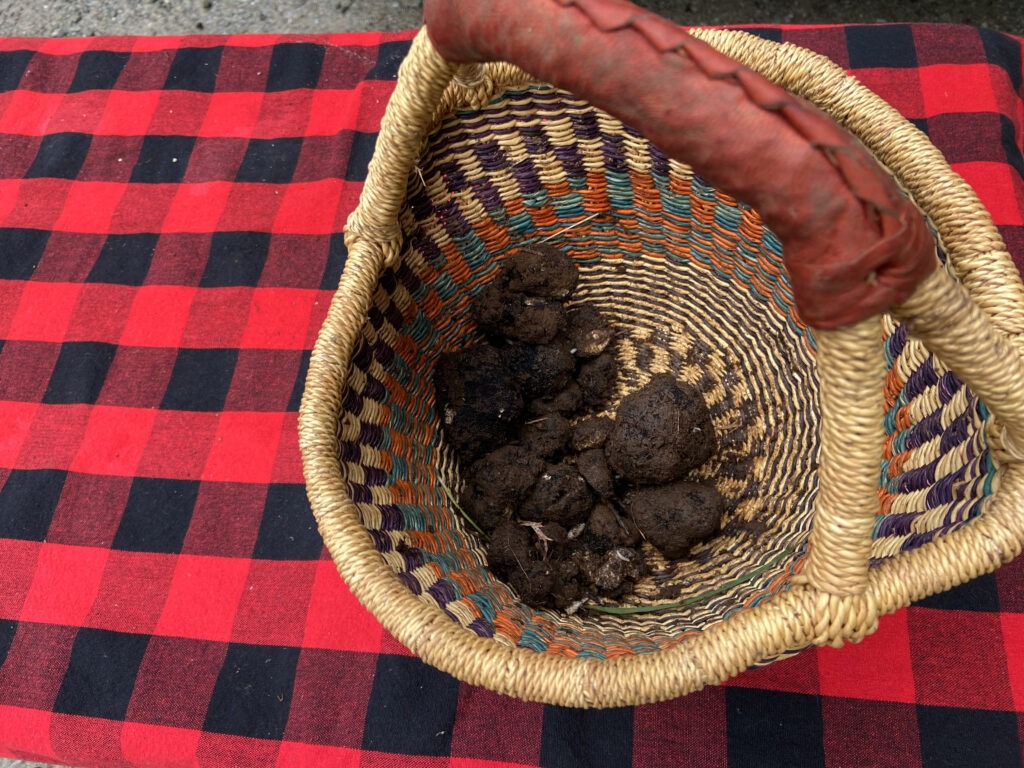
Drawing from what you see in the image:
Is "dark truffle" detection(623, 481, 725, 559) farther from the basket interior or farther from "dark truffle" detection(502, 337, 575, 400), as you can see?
"dark truffle" detection(502, 337, 575, 400)

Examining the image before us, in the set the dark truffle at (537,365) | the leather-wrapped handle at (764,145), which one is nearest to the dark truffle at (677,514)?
the dark truffle at (537,365)

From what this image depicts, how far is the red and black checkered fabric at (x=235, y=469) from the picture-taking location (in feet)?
3.15

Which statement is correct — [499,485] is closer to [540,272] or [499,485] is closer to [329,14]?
[540,272]

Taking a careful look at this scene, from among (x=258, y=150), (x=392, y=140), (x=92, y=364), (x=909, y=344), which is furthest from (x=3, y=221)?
(x=909, y=344)

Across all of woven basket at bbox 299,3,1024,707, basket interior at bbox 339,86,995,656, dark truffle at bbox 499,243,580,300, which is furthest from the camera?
dark truffle at bbox 499,243,580,300

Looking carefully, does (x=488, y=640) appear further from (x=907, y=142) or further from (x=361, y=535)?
(x=907, y=142)

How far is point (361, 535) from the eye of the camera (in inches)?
28.3

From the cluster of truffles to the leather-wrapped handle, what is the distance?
19.6 inches

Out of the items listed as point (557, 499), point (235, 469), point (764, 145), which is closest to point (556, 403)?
point (557, 499)

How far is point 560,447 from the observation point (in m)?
1.09

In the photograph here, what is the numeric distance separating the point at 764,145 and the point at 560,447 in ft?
2.17

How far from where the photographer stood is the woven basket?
58cm

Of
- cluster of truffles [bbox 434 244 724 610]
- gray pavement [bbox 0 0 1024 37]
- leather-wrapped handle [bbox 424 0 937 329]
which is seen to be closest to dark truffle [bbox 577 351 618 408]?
cluster of truffles [bbox 434 244 724 610]

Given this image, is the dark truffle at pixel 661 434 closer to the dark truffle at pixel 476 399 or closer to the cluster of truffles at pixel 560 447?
the cluster of truffles at pixel 560 447
